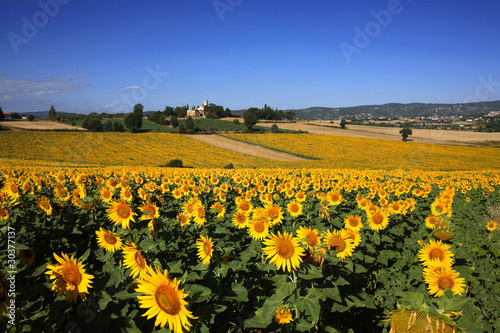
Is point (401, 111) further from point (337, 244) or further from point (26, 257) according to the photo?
point (26, 257)

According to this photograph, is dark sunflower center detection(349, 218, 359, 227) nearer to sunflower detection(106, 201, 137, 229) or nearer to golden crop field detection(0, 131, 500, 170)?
sunflower detection(106, 201, 137, 229)

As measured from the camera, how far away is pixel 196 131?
80125mm

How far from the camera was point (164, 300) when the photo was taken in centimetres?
179

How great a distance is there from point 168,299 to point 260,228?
2151mm

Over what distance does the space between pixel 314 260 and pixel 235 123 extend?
324ft

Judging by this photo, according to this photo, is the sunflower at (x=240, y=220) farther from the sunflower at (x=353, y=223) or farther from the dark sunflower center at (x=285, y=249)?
the dark sunflower center at (x=285, y=249)

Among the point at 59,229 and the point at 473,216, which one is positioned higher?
the point at 59,229

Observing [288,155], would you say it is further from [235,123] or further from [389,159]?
[235,123]

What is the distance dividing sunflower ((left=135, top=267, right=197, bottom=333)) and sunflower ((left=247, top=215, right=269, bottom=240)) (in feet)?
6.57

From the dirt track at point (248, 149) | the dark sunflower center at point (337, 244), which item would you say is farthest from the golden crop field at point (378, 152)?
the dark sunflower center at point (337, 244)

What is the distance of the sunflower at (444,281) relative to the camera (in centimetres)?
273

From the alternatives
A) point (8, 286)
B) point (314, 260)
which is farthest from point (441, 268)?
point (8, 286)

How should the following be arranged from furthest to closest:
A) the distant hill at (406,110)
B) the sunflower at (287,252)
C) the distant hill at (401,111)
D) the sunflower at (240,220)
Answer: the distant hill at (406,110) → the distant hill at (401,111) → the sunflower at (240,220) → the sunflower at (287,252)

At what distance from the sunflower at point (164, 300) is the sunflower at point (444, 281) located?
2550mm
